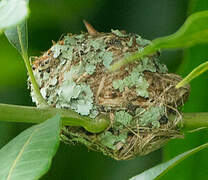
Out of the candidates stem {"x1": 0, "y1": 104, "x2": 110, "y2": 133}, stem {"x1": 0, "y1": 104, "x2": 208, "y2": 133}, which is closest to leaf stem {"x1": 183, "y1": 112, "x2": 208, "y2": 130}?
stem {"x1": 0, "y1": 104, "x2": 208, "y2": 133}

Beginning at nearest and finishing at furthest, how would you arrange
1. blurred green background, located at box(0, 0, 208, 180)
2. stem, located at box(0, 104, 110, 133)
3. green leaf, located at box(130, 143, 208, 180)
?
1. stem, located at box(0, 104, 110, 133)
2. green leaf, located at box(130, 143, 208, 180)
3. blurred green background, located at box(0, 0, 208, 180)

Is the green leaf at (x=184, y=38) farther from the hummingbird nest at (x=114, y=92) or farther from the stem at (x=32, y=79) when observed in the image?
the hummingbird nest at (x=114, y=92)

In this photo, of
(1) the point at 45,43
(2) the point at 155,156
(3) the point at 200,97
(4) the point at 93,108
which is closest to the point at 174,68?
(3) the point at 200,97

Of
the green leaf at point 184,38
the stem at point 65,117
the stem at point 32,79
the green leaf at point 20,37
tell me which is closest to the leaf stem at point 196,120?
the stem at point 65,117

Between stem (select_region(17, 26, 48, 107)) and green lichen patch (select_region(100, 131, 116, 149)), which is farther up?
stem (select_region(17, 26, 48, 107))

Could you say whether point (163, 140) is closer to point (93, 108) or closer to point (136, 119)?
point (136, 119)

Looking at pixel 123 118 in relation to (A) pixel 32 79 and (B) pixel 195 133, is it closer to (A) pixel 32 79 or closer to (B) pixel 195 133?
(A) pixel 32 79

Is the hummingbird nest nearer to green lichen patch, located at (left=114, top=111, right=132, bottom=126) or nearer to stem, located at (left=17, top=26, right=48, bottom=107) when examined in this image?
green lichen patch, located at (left=114, top=111, right=132, bottom=126)
